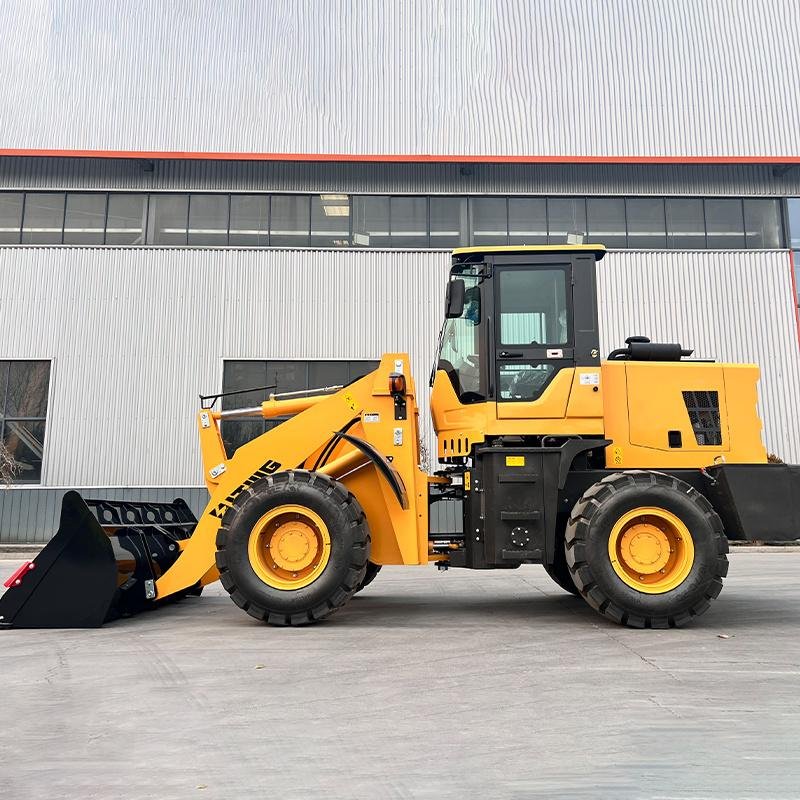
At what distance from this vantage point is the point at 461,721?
3.70 metres

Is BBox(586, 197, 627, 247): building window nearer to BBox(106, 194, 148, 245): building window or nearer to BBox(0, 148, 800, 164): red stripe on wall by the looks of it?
BBox(0, 148, 800, 164): red stripe on wall

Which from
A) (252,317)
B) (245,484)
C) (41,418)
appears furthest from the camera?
(252,317)

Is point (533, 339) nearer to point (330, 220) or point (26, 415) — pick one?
point (330, 220)

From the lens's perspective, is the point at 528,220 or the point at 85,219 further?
the point at 528,220

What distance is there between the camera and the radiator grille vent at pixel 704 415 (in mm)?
Answer: 6863

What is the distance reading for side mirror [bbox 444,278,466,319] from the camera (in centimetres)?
680

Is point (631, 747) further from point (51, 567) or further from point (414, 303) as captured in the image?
point (414, 303)

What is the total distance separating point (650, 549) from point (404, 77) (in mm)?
19142

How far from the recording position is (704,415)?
6.89 meters

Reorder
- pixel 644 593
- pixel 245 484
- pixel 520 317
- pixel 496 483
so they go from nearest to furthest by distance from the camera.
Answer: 1. pixel 644 593
2. pixel 496 483
3. pixel 245 484
4. pixel 520 317

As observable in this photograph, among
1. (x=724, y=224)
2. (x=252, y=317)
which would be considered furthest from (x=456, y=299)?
(x=724, y=224)

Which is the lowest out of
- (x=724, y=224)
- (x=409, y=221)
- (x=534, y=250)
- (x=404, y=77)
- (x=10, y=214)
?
(x=534, y=250)

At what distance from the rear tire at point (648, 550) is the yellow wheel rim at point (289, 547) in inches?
90.8

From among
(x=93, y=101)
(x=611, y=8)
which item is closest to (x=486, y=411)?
(x=93, y=101)
